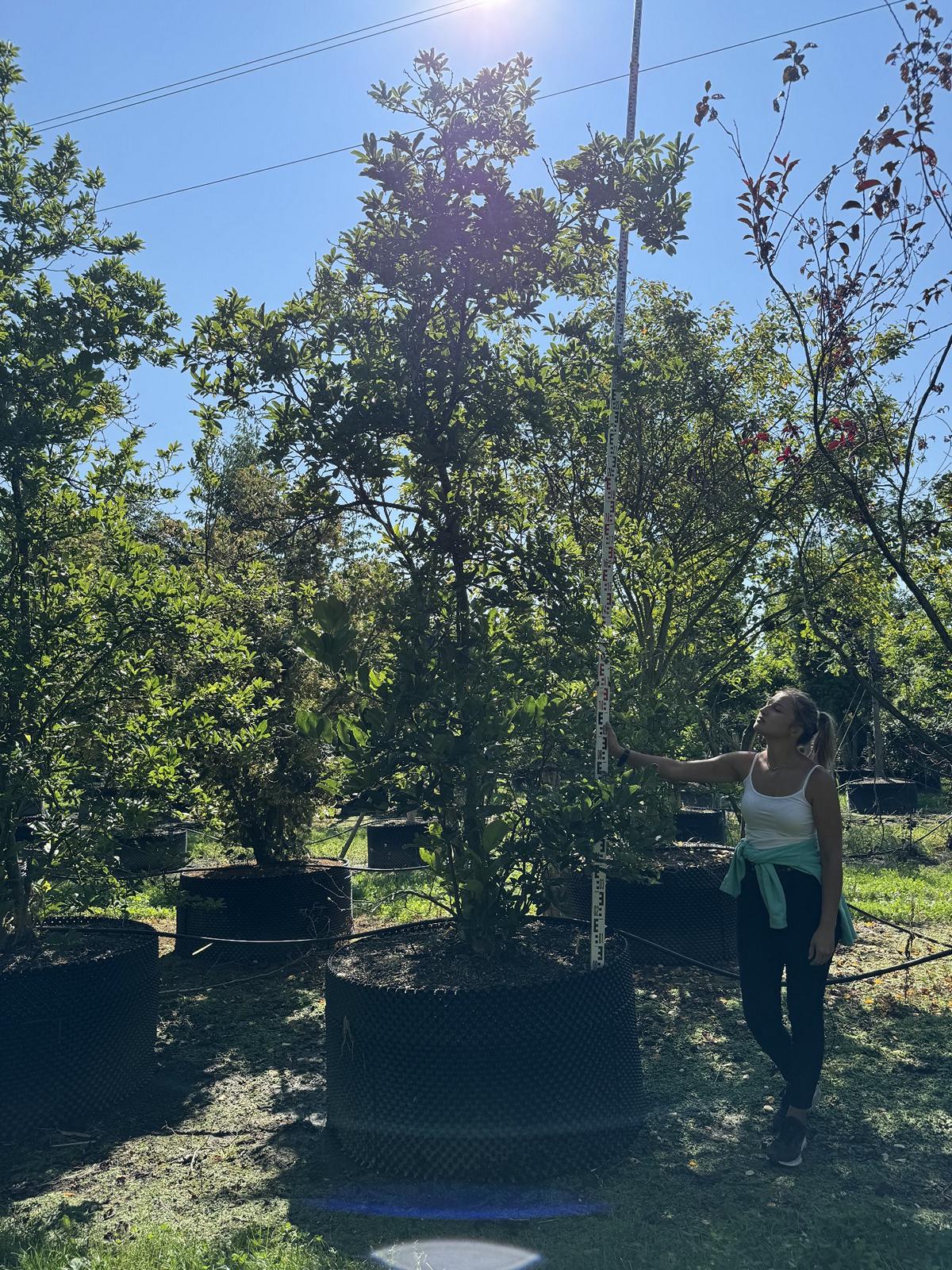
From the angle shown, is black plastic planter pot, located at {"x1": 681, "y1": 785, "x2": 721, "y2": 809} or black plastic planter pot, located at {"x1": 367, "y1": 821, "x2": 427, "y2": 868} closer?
black plastic planter pot, located at {"x1": 367, "y1": 821, "x2": 427, "y2": 868}

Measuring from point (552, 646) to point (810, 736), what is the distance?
100cm

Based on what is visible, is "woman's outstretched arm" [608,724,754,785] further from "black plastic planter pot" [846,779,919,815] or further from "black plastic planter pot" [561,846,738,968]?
"black plastic planter pot" [846,779,919,815]

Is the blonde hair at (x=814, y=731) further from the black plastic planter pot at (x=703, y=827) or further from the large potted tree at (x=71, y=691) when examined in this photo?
the black plastic planter pot at (x=703, y=827)

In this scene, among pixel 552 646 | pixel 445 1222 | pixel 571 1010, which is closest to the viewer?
pixel 445 1222

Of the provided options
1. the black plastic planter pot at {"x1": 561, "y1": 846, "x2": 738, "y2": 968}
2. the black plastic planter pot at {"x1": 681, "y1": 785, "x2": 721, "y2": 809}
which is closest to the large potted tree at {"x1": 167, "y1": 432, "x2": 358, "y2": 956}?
the black plastic planter pot at {"x1": 561, "y1": 846, "x2": 738, "y2": 968}

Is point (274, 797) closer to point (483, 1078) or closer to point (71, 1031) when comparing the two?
point (71, 1031)

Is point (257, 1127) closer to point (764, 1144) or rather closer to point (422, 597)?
point (764, 1144)

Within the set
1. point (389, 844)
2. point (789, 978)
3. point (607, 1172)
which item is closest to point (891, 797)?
point (389, 844)

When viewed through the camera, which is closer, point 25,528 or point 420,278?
point 420,278

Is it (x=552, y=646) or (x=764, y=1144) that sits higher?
(x=552, y=646)

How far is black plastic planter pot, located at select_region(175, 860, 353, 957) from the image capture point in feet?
20.2

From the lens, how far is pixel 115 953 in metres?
3.93

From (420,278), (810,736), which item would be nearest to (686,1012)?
(810,736)

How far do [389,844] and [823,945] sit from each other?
29.0 ft
